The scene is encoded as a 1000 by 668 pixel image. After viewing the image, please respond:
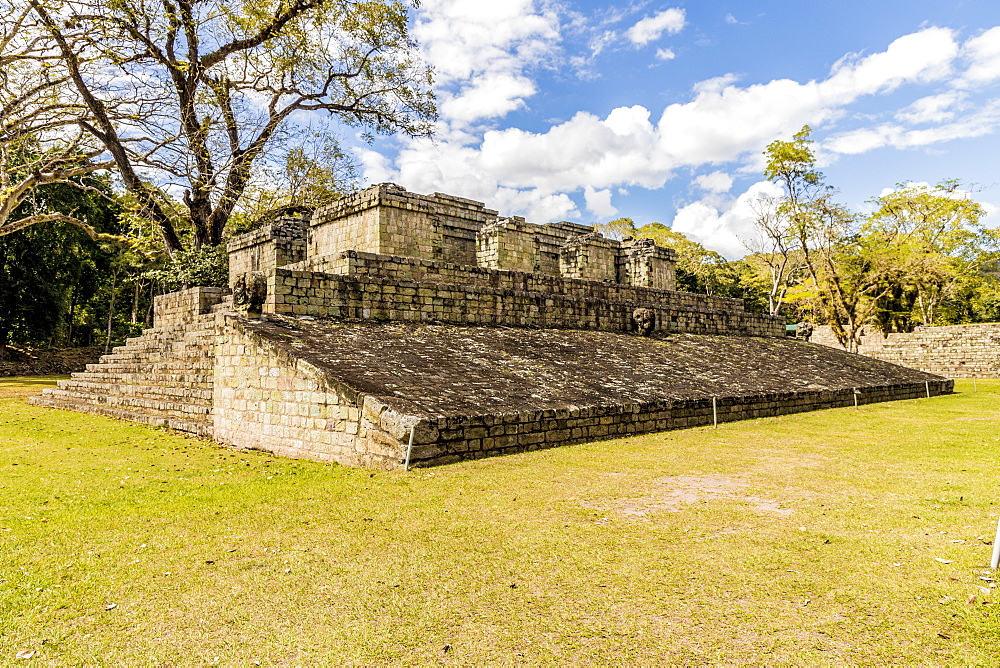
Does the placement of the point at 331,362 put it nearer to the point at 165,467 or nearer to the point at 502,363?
the point at 165,467

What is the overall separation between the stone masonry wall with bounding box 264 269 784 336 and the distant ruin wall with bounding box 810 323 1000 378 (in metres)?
15.3

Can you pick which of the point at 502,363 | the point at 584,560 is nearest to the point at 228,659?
the point at 584,560

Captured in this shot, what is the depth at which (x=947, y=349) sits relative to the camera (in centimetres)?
2739

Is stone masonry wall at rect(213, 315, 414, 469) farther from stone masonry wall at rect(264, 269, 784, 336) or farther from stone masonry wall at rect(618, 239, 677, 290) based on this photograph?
stone masonry wall at rect(618, 239, 677, 290)

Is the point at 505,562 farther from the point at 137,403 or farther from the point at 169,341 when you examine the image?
the point at 169,341

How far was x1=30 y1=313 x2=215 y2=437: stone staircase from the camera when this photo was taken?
959 centimetres

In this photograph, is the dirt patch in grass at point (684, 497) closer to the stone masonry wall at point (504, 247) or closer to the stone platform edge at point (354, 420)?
the stone platform edge at point (354, 420)

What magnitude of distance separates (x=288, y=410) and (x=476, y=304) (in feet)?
19.6

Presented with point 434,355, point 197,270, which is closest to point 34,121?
point 197,270

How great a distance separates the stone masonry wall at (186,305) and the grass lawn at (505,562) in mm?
7022

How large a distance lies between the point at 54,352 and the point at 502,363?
26155mm

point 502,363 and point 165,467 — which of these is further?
point 502,363

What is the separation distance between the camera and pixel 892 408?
1317cm

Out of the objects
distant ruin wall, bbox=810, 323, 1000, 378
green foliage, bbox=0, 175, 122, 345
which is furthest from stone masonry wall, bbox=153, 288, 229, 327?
distant ruin wall, bbox=810, 323, 1000, 378
